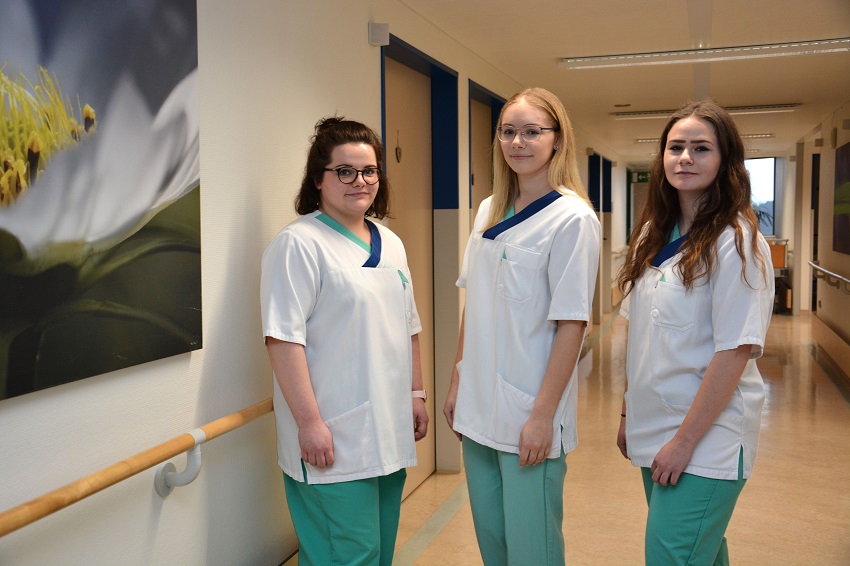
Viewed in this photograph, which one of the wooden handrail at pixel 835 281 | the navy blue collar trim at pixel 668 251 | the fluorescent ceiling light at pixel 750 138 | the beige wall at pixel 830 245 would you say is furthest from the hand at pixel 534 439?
the fluorescent ceiling light at pixel 750 138

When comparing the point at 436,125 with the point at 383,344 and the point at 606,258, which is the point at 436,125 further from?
the point at 606,258

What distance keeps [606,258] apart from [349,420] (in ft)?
32.7

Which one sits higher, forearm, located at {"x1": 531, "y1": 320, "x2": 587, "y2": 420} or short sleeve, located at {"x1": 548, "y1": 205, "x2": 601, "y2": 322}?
short sleeve, located at {"x1": 548, "y1": 205, "x2": 601, "y2": 322}

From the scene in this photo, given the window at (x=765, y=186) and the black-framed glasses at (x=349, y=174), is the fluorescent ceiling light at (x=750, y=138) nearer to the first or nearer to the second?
the window at (x=765, y=186)

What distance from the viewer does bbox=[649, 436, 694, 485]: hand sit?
6.17ft

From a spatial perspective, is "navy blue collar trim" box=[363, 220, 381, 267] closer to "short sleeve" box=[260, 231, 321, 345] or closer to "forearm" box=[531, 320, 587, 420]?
"short sleeve" box=[260, 231, 321, 345]

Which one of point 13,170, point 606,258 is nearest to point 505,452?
point 13,170

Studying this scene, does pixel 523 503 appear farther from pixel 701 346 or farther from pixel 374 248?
pixel 374 248

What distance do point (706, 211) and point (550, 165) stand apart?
15.8 inches

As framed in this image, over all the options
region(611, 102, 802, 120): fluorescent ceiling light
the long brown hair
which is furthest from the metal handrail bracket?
region(611, 102, 802, 120): fluorescent ceiling light

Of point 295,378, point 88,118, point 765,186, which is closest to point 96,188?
point 88,118

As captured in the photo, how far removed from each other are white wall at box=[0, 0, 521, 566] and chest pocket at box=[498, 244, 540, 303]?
837 mm

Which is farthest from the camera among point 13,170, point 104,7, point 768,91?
point 768,91

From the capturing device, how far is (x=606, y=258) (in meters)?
11.8
